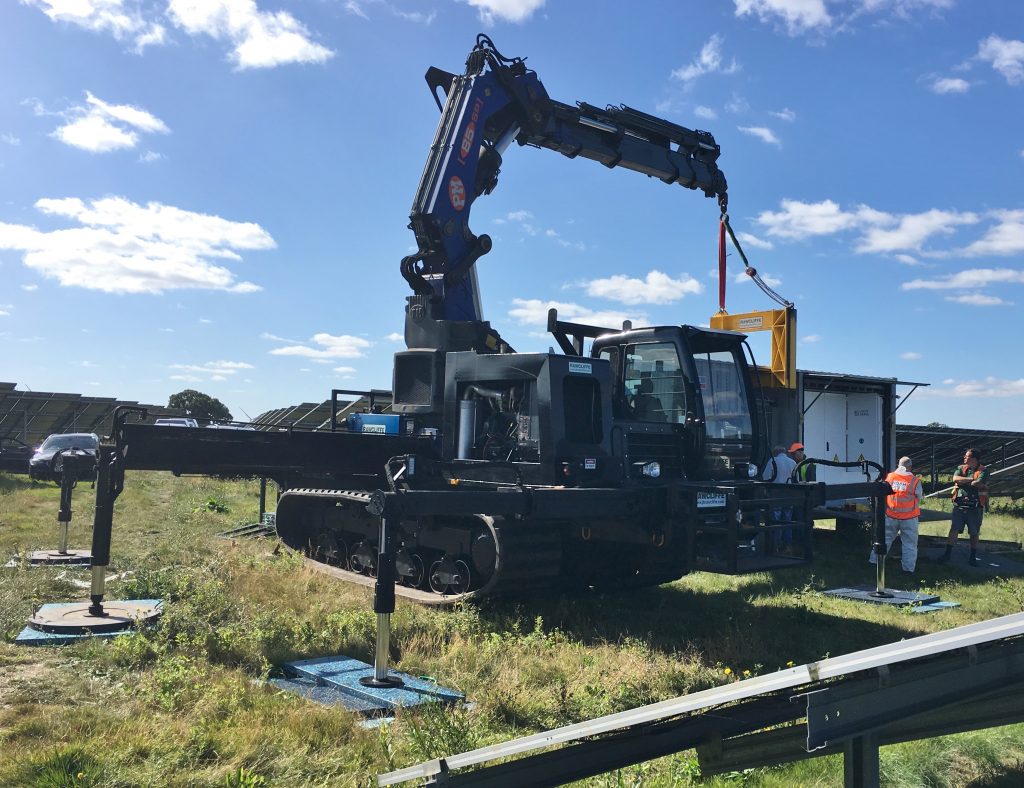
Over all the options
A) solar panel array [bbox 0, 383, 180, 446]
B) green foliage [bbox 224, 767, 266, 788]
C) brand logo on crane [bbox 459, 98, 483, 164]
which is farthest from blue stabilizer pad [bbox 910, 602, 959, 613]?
solar panel array [bbox 0, 383, 180, 446]

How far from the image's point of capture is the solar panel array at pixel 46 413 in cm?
2962

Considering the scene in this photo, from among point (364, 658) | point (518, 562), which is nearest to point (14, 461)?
point (518, 562)

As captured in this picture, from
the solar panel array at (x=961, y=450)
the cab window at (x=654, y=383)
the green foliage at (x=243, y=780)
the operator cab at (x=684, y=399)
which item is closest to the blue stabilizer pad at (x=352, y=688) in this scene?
the green foliage at (x=243, y=780)

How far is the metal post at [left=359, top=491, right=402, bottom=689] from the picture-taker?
5688 mm

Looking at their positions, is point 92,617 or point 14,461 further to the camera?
point 14,461

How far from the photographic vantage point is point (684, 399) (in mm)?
8562

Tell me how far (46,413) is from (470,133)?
86.2 feet

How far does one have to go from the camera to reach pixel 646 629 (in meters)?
7.66

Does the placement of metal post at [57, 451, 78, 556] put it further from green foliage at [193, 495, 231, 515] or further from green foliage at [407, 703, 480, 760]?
green foliage at [407, 703, 480, 760]

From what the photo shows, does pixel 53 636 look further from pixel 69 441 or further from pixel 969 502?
pixel 69 441

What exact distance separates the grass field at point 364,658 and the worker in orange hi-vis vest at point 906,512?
35 cm

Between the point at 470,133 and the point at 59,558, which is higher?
the point at 470,133

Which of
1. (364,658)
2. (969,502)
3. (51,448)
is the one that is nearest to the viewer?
(364,658)

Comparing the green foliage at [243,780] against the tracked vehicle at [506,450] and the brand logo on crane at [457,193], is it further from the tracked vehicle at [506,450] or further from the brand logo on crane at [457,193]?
the brand logo on crane at [457,193]
